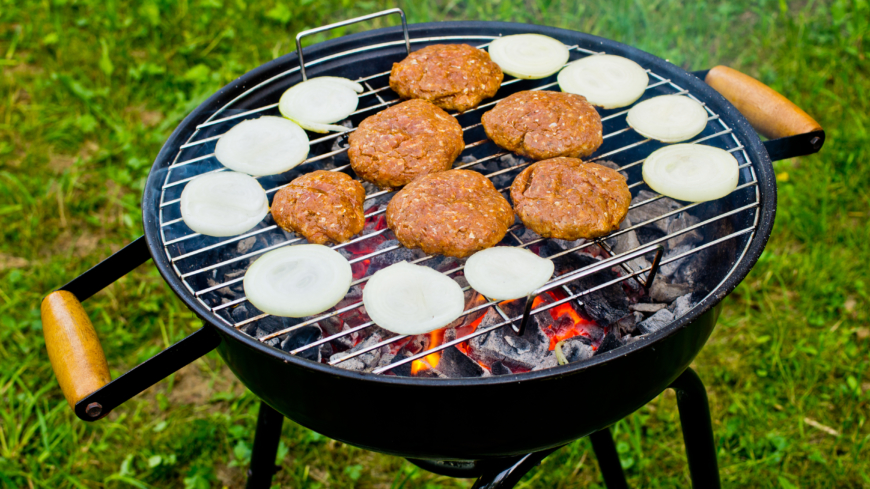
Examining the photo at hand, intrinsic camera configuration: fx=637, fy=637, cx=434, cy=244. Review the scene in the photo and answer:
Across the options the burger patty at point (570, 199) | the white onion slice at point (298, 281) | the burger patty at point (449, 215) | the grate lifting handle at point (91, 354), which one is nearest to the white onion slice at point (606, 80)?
the burger patty at point (570, 199)

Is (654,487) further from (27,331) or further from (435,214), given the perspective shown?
(27,331)

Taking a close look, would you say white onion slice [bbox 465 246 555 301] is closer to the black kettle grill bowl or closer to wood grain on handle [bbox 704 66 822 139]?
the black kettle grill bowl

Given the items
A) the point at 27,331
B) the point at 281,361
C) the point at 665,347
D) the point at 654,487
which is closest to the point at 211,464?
the point at 27,331

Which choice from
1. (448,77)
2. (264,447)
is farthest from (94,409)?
(448,77)

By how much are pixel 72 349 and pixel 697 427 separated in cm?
210

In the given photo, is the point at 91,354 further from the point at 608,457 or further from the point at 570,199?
the point at 608,457

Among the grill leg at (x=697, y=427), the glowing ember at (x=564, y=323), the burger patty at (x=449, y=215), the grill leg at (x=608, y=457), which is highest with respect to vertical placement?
the burger patty at (x=449, y=215)

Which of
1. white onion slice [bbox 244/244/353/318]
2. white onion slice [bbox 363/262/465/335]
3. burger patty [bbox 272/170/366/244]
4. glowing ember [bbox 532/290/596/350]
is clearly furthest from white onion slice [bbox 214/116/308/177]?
glowing ember [bbox 532/290/596/350]

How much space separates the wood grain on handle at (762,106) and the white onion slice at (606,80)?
1.01 ft

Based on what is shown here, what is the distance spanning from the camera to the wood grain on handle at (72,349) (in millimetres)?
1749

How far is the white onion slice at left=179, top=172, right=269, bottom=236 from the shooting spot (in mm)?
2201

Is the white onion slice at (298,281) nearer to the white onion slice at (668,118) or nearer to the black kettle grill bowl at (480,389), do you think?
the black kettle grill bowl at (480,389)

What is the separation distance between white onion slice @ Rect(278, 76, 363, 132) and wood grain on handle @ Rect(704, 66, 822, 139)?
150 centimetres

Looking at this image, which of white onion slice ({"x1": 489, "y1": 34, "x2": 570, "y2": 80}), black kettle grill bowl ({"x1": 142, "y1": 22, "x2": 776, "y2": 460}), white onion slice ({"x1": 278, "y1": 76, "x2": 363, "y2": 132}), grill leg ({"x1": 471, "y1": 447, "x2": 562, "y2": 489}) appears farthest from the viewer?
white onion slice ({"x1": 489, "y1": 34, "x2": 570, "y2": 80})
